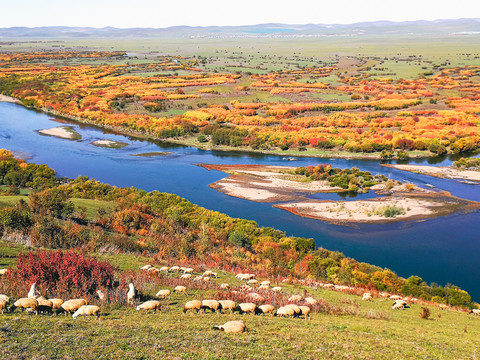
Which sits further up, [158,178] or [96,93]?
[96,93]

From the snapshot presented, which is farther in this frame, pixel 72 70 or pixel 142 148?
pixel 72 70

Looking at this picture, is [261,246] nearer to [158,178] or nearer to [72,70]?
[158,178]

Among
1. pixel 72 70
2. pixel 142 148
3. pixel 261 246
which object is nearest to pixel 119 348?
pixel 261 246

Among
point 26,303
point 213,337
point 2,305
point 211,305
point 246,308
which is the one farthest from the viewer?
point 246,308

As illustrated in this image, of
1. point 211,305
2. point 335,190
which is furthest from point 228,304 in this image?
point 335,190

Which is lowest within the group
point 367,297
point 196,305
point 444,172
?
point 444,172

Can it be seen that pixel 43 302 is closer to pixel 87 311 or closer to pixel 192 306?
pixel 87 311

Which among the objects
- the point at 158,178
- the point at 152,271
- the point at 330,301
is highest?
the point at 152,271

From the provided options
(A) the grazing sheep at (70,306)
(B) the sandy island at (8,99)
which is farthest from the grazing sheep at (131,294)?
(B) the sandy island at (8,99)
